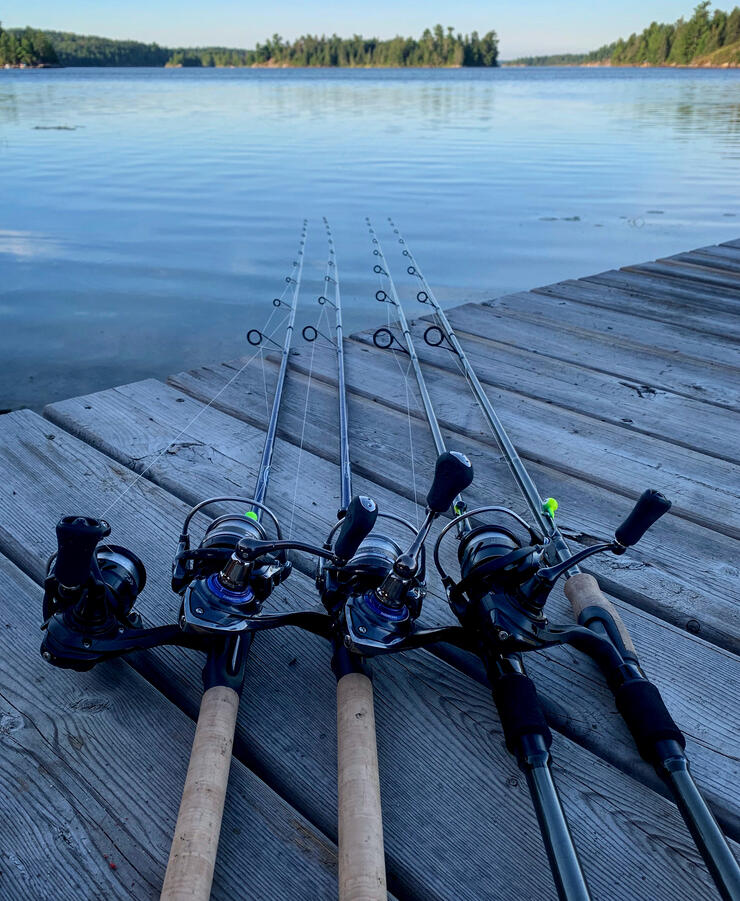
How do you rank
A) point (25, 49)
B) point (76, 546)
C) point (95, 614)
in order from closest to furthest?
point (76, 546) → point (95, 614) → point (25, 49)

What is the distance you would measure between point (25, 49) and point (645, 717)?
4535 inches

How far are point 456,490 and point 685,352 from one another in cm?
281

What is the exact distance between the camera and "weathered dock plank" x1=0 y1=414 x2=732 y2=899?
Answer: 1.27 m

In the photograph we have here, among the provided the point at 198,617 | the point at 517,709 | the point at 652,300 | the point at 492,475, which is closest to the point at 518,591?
the point at 517,709

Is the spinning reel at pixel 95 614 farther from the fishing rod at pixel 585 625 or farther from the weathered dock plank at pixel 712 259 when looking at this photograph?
the weathered dock plank at pixel 712 259

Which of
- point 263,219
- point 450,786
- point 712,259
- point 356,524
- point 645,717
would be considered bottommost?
point 263,219

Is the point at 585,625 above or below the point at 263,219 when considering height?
above

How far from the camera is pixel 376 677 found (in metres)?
1.60

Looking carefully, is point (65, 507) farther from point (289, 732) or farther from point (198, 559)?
point (289, 732)

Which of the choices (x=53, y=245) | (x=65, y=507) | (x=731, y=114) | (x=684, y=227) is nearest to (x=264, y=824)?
(x=65, y=507)

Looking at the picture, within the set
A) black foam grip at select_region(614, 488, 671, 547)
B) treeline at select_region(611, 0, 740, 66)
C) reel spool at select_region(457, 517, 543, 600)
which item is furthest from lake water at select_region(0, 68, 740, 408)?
treeline at select_region(611, 0, 740, 66)

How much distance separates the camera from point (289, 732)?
148cm

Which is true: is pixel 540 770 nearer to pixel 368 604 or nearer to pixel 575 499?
pixel 368 604

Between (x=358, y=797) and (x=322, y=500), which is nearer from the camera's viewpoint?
(x=358, y=797)
